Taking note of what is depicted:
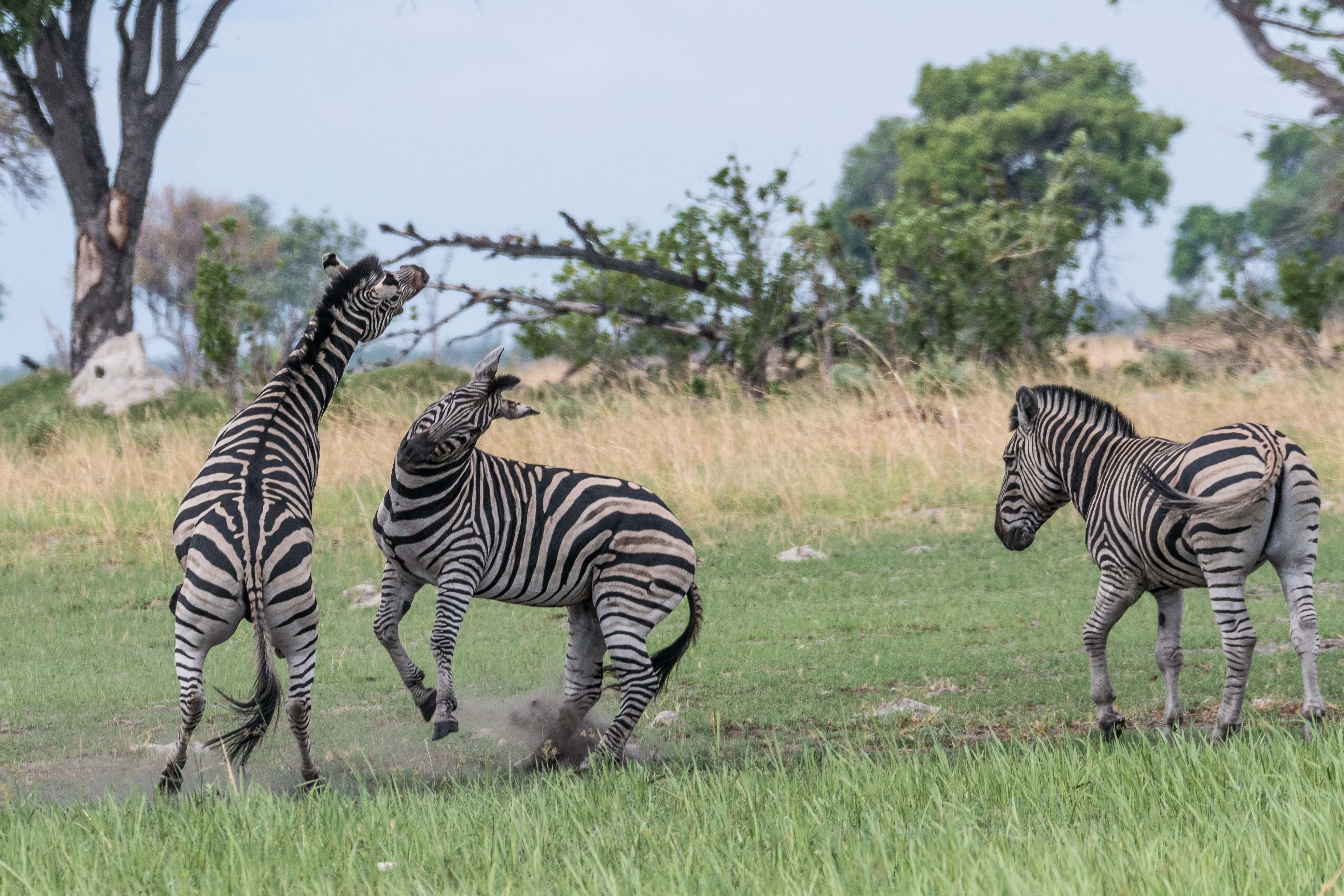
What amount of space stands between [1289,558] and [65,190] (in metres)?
20.6

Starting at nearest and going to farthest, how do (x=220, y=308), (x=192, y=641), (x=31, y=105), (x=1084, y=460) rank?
(x=192, y=641) → (x=1084, y=460) → (x=220, y=308) → (x=31, y=105)

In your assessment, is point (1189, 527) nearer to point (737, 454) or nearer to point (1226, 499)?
point (1226, 499)

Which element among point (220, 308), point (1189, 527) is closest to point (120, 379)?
point (220, 308)

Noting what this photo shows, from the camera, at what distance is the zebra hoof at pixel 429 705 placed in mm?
5512

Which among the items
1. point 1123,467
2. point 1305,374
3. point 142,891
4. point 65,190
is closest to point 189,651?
point 142,891

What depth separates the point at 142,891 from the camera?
3.38m

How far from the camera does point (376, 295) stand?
582 cm

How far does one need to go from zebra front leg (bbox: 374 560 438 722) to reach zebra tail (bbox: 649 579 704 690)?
1.08 metres

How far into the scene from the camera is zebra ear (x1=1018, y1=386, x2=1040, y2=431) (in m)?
6.09

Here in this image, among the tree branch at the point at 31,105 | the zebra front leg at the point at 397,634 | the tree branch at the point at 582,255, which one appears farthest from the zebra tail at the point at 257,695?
the tree branch at the point at 31,105

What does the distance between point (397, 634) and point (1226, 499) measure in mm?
3598

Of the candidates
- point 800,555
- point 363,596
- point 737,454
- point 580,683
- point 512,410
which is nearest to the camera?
point 512,410

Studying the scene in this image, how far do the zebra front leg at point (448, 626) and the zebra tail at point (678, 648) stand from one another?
0.97 m

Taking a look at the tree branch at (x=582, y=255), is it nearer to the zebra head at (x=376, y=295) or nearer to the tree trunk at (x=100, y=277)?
the tree trunk at (x=100, y=277)
